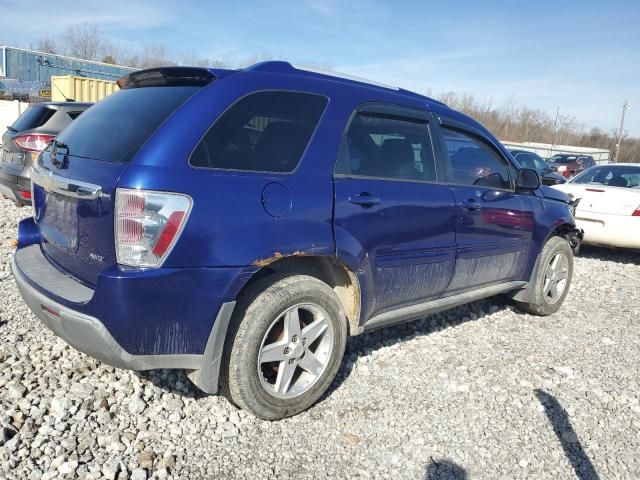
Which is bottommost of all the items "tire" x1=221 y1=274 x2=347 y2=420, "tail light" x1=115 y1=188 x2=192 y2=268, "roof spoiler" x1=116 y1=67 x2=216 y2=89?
"tire" x1=221 y1=274 x2=347 y2=420

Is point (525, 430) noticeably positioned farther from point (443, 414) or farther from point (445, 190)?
point (445, 190)

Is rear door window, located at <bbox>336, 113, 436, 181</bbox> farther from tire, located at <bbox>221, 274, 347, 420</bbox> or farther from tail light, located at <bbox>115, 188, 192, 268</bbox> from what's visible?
tail light, located at <bbox>115, 188, 192, 268</bbox>

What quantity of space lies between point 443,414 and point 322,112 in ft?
6.28

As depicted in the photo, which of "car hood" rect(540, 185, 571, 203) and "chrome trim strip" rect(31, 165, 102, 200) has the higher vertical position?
"car hood" rect(540, 185, 571, 203)

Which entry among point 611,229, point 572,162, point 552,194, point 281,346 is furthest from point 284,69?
point 572,162

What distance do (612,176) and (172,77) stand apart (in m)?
7.44

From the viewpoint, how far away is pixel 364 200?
301 cm

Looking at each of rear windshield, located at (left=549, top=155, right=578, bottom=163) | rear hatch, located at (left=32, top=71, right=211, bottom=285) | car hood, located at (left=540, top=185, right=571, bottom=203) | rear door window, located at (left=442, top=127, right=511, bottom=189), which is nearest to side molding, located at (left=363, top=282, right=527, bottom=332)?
rear door window, located at (left=442, top=127, right=511, bottom=189)

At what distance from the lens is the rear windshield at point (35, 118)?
21.7 ft

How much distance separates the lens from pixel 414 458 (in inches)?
106

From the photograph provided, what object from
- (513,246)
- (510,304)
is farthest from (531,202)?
(510,304)

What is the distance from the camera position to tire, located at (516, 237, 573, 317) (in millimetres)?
4801

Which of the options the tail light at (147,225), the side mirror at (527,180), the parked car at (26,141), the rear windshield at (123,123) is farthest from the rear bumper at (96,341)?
the parked car at (26,141)

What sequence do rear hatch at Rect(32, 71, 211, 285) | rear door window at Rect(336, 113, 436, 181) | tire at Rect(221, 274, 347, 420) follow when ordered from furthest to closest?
rear door window at Rect(336, 113, 436, 181) → tire at Rect(221, 274, 347, 420) → rear hatch at Rect(32, 71, 211, 285)
